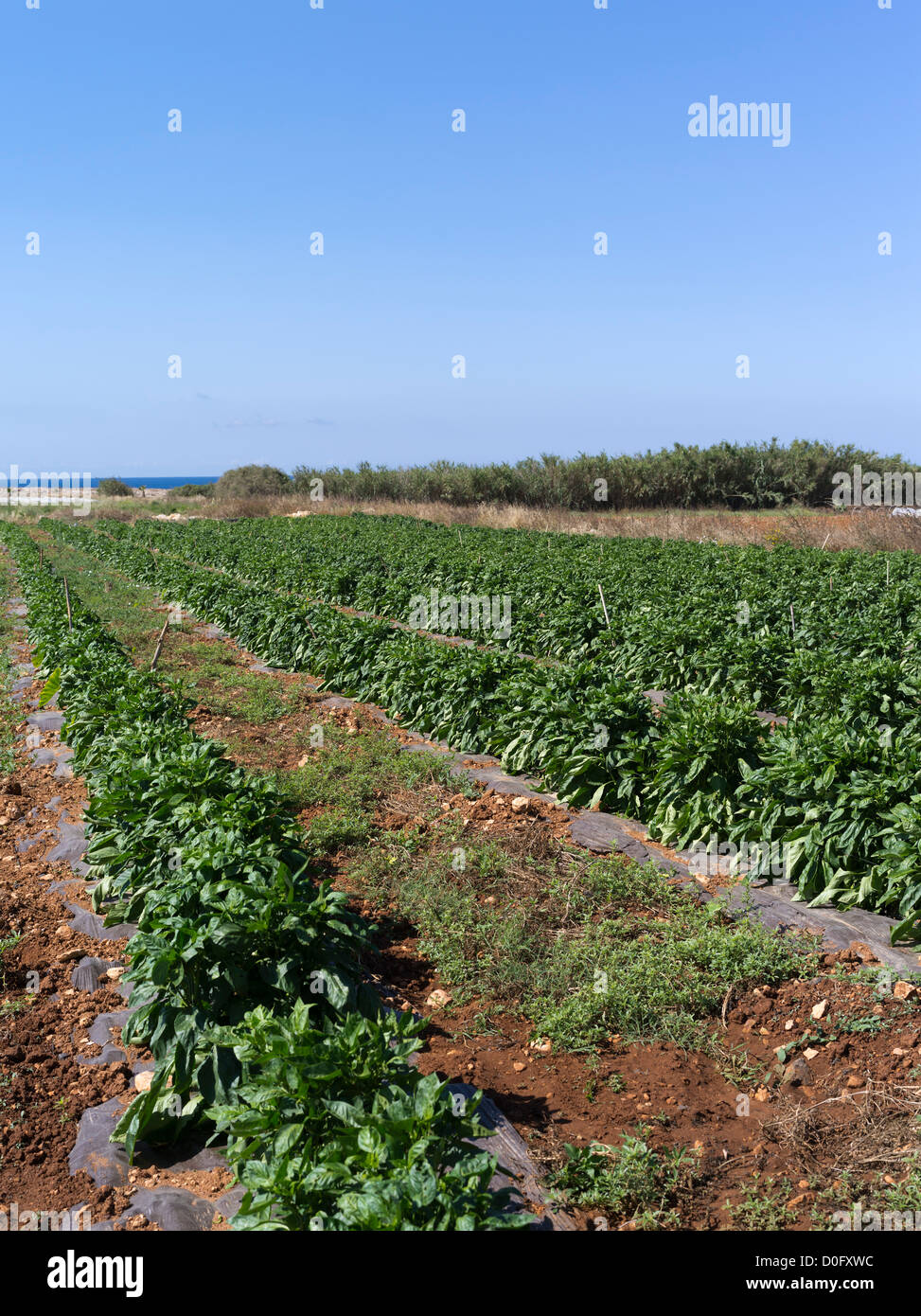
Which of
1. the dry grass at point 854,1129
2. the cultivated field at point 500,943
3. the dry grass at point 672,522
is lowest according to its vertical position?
the dry grass at point 854,1129

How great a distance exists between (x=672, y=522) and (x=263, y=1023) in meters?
27.8

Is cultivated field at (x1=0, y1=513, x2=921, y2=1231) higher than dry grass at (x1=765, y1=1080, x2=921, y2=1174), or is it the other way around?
cultivated field at (x1=0, y1=513, x2=921, y2=1231)

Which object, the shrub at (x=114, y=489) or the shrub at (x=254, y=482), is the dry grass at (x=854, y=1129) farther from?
the shrub at (x=114, y=489)

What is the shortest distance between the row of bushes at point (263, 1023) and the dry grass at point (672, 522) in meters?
20.7

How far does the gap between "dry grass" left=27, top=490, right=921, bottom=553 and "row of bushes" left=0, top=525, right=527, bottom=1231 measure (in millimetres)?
20743

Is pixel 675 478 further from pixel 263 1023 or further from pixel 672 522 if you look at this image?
pixel 263 1023

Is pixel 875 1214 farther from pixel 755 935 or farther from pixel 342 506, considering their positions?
pixel 342 506

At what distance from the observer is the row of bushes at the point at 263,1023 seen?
8.62ft

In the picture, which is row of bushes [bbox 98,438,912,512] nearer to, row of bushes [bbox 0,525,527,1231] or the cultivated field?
the cultivated field

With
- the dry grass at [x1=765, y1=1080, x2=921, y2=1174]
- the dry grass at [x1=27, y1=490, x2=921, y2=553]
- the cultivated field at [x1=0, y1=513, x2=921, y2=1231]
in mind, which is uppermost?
the dry grass at [x1=27, y1=490, x2=921, y2=553]

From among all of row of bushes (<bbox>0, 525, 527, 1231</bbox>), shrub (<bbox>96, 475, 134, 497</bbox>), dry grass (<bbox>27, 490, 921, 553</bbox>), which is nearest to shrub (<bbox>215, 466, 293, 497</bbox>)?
dry grass (<bbox>27, 490, 921, 553</bbox>)

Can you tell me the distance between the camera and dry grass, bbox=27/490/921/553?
24.2 meters

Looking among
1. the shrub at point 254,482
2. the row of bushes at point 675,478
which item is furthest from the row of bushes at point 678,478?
the shrub at point 254,482
